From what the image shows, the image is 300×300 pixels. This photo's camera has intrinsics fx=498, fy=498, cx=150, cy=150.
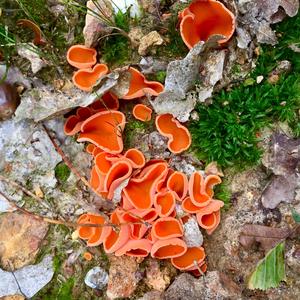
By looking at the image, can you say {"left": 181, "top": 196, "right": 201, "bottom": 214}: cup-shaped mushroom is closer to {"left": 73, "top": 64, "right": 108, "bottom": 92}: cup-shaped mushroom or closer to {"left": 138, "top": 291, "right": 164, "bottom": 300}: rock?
{"left": 138, "top": 291, "right": 164, "bottom": 300}: rock

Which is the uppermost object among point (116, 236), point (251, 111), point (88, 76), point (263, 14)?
point (263, 14)

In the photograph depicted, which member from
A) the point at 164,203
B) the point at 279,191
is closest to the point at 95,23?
the point at 164,203

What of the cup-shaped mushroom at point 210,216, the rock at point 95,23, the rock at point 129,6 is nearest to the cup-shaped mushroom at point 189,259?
the cup-shaped mushroom at point 210,216

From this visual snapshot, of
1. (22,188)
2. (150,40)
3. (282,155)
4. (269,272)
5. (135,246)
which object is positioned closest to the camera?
(269,272)

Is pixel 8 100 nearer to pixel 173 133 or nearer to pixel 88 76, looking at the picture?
pixel 88 76

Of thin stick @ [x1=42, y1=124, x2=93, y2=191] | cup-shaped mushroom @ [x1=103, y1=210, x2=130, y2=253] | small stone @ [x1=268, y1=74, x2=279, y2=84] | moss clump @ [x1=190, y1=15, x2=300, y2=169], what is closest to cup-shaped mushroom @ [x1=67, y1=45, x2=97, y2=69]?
thin stick @ [x1=42, y1=124, x2=93, y2=191]

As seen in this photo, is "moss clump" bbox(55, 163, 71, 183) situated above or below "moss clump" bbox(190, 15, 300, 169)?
below

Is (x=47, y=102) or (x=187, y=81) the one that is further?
(x=47, y=102)
